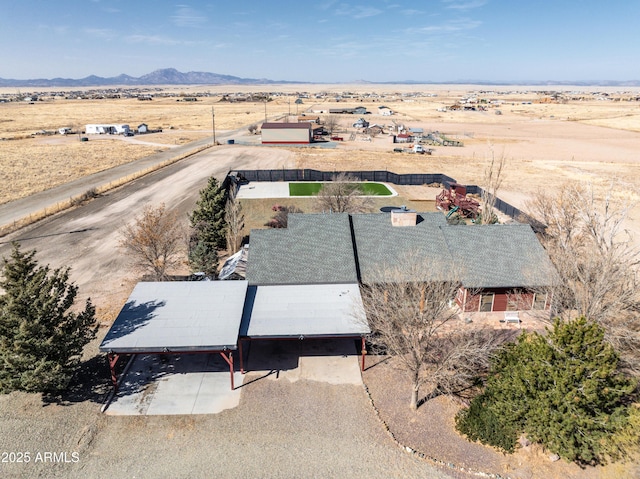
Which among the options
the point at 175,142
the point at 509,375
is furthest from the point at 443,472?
the point at 175,142

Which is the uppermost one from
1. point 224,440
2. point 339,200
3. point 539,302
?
point 339,200

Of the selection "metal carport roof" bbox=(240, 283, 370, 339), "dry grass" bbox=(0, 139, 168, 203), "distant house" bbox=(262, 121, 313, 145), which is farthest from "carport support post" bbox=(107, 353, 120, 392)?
"distant house" bbox=(262, 121, 313, 145)

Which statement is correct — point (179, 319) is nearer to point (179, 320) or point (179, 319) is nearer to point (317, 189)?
point (179, 320)

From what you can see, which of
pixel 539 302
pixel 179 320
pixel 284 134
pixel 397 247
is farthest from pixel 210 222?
pixel 284 134

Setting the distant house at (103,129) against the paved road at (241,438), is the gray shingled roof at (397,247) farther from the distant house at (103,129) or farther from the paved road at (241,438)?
the distant house at (103,129)

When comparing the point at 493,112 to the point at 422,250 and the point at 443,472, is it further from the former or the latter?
the point at 443,472

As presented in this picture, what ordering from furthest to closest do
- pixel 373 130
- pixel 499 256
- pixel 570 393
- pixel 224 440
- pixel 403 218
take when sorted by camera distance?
pixel 373 130, pixel 403 218, pixel 499 256, pixel 224 440, pixel 570 393
